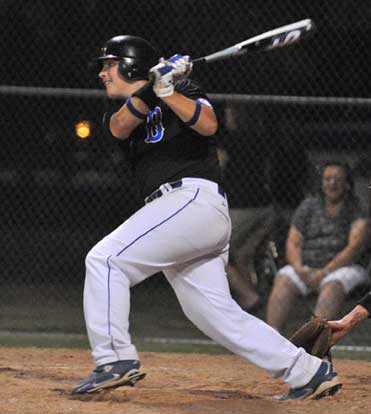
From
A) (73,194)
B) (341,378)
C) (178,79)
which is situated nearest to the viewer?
(178,79)

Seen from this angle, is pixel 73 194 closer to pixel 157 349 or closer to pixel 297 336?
pixel 157 349

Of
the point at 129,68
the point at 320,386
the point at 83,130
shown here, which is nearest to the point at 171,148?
the point at 129,68

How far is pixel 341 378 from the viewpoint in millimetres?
6516

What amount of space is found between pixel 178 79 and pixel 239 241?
3640 mm

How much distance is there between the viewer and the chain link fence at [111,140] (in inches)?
361

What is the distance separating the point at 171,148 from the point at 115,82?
1.52 feet

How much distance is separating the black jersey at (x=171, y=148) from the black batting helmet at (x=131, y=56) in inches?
8.9

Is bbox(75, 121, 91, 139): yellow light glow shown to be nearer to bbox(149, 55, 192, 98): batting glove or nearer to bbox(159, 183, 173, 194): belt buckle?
bbox(159, 183, 173, 194): belt buckle

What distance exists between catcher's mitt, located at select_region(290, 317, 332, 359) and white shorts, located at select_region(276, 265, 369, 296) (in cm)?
185

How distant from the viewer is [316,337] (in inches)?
226

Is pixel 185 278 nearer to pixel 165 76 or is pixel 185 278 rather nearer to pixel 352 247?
pixel 165 76

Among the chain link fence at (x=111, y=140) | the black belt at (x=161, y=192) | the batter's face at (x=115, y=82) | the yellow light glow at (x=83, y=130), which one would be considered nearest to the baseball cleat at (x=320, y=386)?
the black belt at (x=161, y=192)

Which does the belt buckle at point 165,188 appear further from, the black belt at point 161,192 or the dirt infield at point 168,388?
the dirt infield at point 168,388

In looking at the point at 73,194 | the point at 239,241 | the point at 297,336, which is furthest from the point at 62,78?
the point at 297,336
